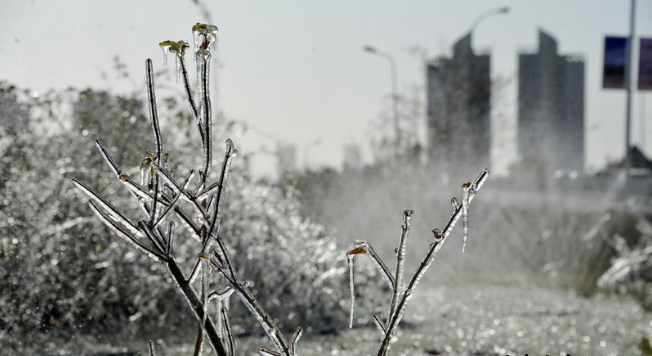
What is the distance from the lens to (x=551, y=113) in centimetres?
2230

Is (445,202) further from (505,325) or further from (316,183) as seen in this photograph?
(505,325)

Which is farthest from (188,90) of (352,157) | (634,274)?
(352,157)

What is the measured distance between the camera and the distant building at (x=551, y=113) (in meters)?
18.6

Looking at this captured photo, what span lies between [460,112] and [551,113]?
4.31m

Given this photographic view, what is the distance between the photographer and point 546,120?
2225cm

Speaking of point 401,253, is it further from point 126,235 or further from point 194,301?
point 126,235

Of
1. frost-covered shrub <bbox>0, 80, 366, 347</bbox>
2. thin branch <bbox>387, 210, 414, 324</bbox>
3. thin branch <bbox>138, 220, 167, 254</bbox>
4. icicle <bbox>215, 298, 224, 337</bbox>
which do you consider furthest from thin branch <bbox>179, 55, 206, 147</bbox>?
frost-covered shrub <bbox>0, 80, 366, 347</bbox>

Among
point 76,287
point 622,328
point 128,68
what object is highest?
point 128,68

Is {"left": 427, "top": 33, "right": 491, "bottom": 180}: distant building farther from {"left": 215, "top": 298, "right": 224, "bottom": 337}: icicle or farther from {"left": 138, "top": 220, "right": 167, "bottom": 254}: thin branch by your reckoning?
{"left": 138, "top": 220, "right": 167, "bottom": 254}: thin branch

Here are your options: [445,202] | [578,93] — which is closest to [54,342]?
[445,202]

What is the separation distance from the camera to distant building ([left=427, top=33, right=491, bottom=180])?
17.4 meters

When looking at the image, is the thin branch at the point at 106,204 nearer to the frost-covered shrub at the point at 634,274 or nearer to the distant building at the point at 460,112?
the frost-covered shrub at the point at 634,274

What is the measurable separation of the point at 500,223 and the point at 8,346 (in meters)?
10.6

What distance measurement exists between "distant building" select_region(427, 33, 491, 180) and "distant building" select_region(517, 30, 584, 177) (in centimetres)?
101
